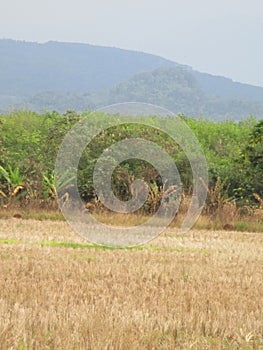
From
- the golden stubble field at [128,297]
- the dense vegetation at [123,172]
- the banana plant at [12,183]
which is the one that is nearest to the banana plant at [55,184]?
the dense vegetation at [123,172]

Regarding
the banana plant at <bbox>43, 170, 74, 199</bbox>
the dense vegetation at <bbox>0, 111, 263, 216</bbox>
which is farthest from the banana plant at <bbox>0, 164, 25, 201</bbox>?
the banana plant at <bbox>43, 170, 74, 199</bbox>

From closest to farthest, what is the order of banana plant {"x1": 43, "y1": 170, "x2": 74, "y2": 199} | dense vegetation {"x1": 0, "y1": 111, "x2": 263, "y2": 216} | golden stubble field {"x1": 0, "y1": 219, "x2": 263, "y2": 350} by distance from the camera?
golden stubble field {"x1": 0, "y1": 219, "x2": 263, "y2": 350} < banana plant {"x1": 43, "y1": 170, "x2": 74, "y2": 199} < dense vegetation {"x1": 0, "y1": 111, "x2": 263, "y2": 216}

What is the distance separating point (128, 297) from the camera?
6.30 m

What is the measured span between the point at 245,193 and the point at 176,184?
6.63 ft

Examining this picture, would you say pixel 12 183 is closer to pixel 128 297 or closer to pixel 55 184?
pixel 55 184

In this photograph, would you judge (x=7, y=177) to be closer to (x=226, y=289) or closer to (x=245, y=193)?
(x=245, y=193)

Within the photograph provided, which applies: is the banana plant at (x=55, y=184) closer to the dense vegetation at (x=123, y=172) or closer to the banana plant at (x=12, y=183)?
the dense vegetation at (x=123, y=172)

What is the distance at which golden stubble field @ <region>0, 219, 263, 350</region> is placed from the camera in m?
4.60

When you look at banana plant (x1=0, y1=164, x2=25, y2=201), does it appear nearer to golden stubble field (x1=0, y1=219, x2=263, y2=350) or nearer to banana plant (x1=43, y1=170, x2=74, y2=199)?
banana plant (x1=43, y1=170, x2=74, y2=199)

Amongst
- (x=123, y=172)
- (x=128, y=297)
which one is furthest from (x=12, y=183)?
(x=128, y=297)

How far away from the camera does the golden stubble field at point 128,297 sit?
460cm

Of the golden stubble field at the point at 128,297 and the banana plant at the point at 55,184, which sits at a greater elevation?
the golden stubble field at the point at 128,297

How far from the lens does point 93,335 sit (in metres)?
4.57

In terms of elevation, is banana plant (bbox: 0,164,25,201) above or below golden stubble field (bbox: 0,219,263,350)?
below
